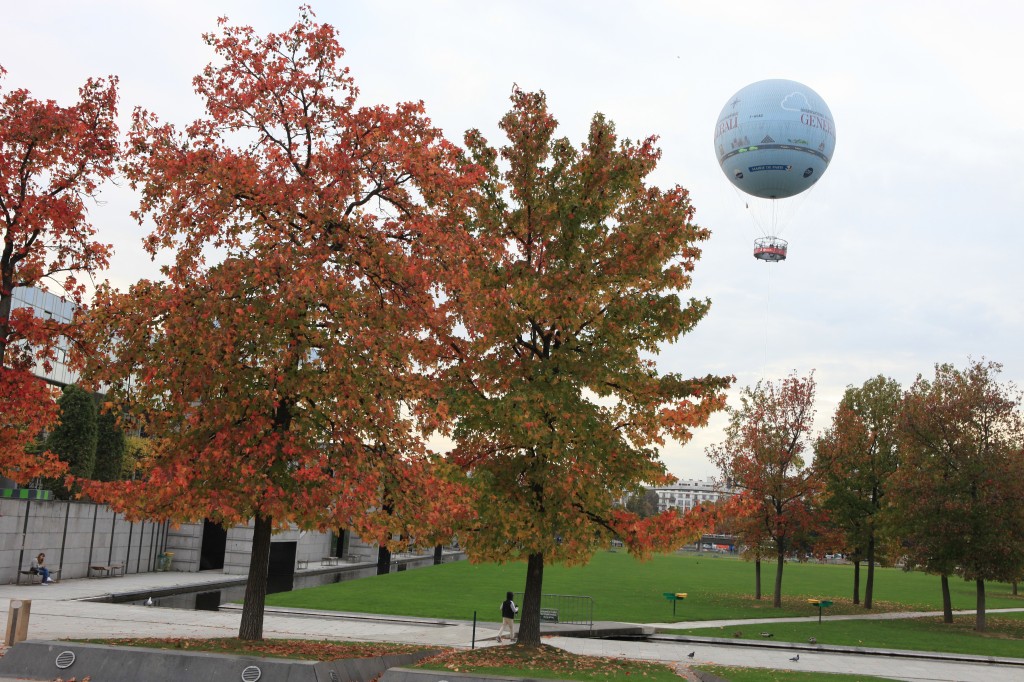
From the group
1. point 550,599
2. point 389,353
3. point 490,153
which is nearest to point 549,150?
point 490,153

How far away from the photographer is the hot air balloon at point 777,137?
46.3 meters

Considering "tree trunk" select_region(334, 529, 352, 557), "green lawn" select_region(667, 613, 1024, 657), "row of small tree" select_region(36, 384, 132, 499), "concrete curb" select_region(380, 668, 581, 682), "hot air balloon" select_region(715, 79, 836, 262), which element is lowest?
"tree trunk" select_region(334, 529, 352, 557)

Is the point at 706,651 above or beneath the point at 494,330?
beneath

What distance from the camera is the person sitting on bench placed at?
34719 millimetres

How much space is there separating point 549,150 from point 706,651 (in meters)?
15.4

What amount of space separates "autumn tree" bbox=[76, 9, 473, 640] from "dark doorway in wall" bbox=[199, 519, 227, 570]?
3434 centimetres

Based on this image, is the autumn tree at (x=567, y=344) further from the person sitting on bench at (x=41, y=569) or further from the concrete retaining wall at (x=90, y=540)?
the person sitting on bench at (x=41, y=569)

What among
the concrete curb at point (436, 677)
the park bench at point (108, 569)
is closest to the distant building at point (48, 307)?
the park bench at point (108, 569)

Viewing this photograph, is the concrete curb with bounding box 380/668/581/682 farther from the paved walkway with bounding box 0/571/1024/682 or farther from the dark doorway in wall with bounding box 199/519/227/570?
the dark doorway in wall with bounding box 199/519/227/570

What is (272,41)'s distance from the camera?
56.4 feet

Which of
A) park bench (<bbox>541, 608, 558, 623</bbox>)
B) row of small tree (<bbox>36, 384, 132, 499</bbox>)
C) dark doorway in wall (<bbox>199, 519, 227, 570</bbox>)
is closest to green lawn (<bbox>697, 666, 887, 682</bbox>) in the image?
park bench (<bbox>541, 608, 558, 623</bbox>)

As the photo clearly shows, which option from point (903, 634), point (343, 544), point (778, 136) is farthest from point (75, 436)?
point (778, 136)

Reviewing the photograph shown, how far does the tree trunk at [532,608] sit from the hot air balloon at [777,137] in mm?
33207

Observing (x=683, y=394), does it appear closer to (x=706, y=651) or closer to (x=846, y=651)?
(x=706, y=651)
